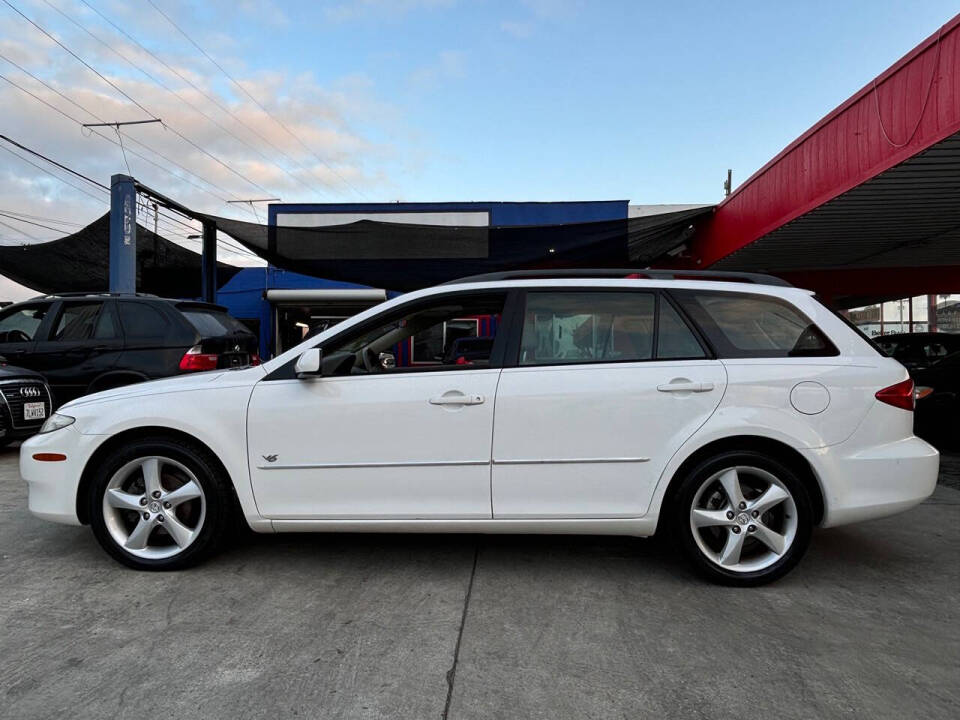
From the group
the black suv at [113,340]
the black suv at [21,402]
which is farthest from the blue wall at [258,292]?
the black suv at [21,402]

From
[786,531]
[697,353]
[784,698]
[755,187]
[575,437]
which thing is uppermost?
[755,187]

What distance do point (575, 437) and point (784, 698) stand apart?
1.39 m

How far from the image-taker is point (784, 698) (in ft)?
7.52

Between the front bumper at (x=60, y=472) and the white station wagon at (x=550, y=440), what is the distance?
0.01 meters

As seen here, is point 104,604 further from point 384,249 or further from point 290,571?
point 384,249

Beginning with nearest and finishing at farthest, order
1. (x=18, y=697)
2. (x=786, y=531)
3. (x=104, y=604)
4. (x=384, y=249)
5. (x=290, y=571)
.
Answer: (x=18, y=697)
(x=104, y=604)
(x=786, y=531)
(x=290, y=571)
(x=384, y=249)

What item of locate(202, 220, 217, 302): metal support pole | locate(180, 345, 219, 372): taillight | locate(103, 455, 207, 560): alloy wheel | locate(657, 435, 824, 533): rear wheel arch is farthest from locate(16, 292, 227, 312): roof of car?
locate(657, 435, 824, 533): rear wheel arch

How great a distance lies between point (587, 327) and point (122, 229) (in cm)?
844

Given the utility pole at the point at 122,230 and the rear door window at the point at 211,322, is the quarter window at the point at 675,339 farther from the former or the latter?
the utility pole at the point at 122,230

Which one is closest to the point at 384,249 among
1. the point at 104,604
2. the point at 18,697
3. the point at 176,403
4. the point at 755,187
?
the point at 755,187

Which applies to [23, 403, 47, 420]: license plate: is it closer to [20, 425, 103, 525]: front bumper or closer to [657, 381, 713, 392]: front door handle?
[20, 425, 103, 525]: front bumper

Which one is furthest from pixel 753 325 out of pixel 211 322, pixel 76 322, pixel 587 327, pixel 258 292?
pixel 258 292

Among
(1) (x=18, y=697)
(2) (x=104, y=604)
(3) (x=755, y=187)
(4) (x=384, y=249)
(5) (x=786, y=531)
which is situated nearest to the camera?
(1) (x=18, y=697)

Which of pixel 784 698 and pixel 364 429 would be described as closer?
pixel 784 698
